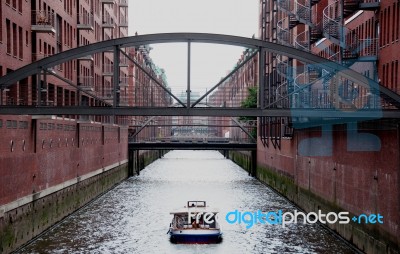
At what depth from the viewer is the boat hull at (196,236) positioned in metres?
26.5

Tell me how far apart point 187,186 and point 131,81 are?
29323 mm

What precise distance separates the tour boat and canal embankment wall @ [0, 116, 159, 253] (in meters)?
5.53

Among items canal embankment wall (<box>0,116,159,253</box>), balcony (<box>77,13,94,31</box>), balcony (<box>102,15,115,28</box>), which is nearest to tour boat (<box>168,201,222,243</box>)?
canal embankment wall (<box>0,116,159,253</box>)

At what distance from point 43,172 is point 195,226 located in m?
7.68

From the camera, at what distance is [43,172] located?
3059 cm

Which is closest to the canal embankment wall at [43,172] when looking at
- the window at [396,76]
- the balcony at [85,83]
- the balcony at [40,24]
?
the balcony at [85,83]

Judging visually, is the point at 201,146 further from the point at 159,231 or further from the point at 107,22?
the point at 159,231

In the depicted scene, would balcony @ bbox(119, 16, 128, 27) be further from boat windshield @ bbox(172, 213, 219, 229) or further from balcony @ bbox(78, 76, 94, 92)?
boat windshield @ bbox(172, 213, 219, 229)

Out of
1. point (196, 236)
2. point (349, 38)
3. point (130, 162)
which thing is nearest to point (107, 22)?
point (130, 162)

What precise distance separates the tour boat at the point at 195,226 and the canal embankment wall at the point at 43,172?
5535 millimetres

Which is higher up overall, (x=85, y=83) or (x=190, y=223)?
(x=85, y=83)

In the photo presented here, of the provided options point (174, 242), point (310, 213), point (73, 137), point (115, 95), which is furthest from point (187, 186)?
point (115, 95)

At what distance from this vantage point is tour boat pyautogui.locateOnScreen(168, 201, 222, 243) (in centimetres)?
2655

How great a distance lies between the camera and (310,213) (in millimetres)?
32562
